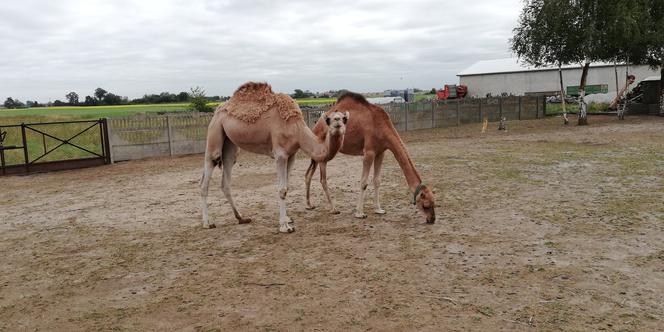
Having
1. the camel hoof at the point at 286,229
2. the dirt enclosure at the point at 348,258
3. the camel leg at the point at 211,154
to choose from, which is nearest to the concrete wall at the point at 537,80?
the dirt enclosure at the point at 348,258

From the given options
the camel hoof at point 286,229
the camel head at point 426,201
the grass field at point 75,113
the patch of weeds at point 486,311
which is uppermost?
the grass field at point 75,113

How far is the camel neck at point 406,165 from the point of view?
7289 mm

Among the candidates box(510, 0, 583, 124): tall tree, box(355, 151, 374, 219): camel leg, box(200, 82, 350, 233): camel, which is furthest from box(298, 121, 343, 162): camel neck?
box(510, 0, 583, 124): tall tree

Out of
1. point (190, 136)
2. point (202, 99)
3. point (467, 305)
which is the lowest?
point (467, 305)

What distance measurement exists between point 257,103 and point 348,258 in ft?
9.46

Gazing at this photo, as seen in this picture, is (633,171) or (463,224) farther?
(633,171)

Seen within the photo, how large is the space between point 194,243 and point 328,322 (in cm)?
319

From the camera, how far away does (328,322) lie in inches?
168

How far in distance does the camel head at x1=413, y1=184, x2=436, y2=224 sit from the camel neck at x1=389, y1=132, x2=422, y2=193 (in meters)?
0.10

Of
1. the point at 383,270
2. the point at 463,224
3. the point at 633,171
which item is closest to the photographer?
the point at 383,270

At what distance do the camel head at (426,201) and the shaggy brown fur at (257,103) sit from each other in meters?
2.15

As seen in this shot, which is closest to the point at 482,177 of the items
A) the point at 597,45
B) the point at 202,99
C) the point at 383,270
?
the point at 383,270

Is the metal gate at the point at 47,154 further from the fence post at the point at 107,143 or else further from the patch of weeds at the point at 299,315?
the patch of weeds at the point at 299,315

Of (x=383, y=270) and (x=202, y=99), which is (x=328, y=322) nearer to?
(x=383, y=270)
